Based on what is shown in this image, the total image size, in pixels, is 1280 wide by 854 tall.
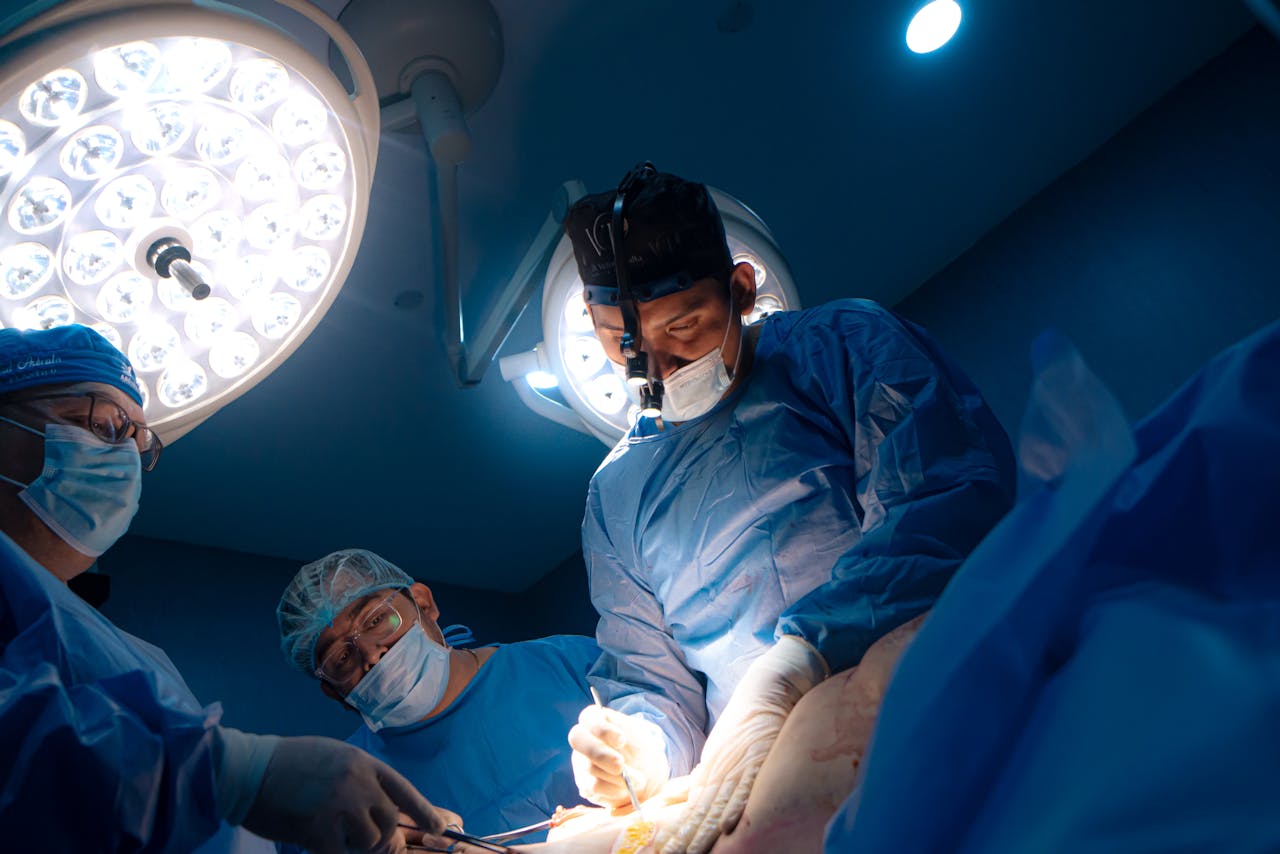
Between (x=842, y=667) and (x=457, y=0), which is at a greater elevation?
(x=457, y=0)

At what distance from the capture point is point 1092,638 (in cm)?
66

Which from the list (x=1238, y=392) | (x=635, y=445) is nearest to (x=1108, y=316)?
(x=635, y=445)

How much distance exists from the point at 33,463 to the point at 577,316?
1043mm

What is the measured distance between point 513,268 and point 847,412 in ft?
3.73

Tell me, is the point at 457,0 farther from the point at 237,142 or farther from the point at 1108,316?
the point at 1108,316

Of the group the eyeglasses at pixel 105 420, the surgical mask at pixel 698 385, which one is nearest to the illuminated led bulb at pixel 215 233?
the eyeglasses at pixel 105 420

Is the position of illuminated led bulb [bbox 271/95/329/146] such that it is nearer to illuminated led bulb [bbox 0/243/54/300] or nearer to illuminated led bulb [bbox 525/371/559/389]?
illuminated led bulb [bbox 0/243/54/300]

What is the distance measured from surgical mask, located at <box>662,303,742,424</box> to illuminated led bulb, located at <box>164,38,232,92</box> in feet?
3.02

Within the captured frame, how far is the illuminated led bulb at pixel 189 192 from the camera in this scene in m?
1.61

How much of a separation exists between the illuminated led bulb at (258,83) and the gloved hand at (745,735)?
1.21 meters

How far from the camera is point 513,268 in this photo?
245 cm

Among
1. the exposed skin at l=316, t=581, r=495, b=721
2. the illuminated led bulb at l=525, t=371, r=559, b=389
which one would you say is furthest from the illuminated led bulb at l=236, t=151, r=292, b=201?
the exposed skin at l=316, t=581, r=495, b=721

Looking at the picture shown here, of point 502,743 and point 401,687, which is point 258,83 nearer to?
point 401,687

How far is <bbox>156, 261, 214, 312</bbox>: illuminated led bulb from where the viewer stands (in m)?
1.68
